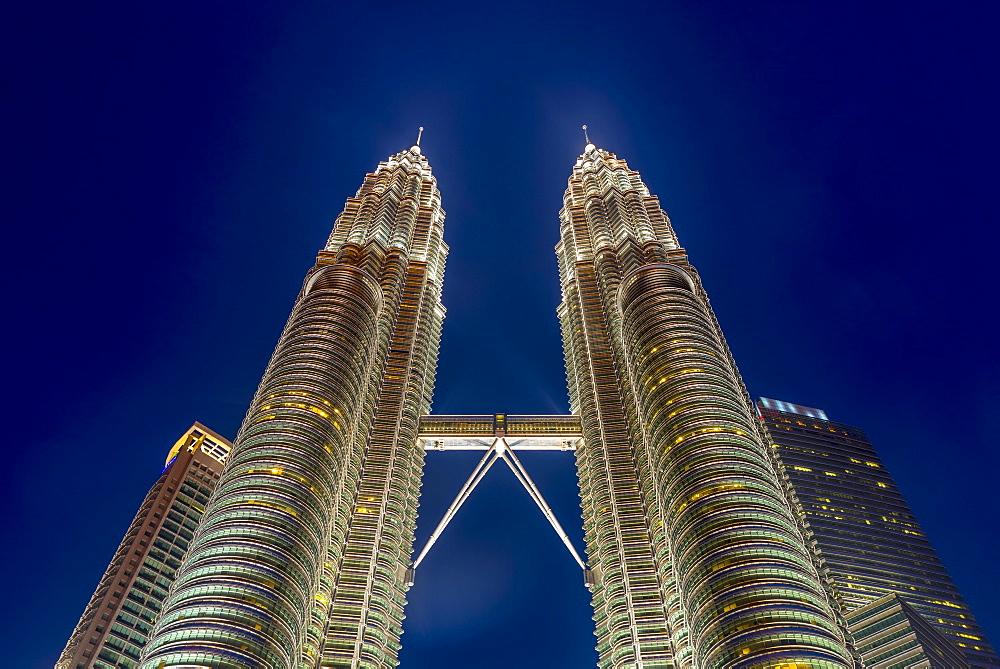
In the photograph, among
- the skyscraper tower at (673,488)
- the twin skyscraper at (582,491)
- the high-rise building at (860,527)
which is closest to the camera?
the skyscraper tower at (673,488)

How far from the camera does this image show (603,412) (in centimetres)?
13450

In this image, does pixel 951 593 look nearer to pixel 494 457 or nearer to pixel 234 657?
pixel 494 457

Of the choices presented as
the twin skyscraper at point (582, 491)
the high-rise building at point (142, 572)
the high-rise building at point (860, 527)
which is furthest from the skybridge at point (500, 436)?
the high-rise building at point (142, 572)

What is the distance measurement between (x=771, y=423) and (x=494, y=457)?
6948cm

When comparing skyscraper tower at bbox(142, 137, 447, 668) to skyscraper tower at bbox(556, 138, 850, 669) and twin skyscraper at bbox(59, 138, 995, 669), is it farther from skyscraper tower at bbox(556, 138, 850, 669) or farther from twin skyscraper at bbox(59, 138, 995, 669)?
skyscraper tower at bbox(556, 138, 850, 669)

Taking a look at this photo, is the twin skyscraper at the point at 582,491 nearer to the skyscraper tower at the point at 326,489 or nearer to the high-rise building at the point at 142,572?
the skyscraper tower at the point at 326,489

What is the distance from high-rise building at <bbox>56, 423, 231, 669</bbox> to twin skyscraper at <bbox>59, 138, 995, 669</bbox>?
6.74 ft

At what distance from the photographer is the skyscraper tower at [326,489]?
284ft

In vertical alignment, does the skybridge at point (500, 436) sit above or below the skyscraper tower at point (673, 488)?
above

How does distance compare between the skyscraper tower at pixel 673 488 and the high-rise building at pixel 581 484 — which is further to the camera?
the high-rise building at pixel 581 484

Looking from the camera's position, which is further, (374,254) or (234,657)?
(374,254)

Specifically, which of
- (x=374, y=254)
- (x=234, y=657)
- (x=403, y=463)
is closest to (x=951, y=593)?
(x=403, y=463)

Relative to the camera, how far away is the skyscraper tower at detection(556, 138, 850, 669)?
277 ft

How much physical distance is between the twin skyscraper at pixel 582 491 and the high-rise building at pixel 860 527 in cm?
531
